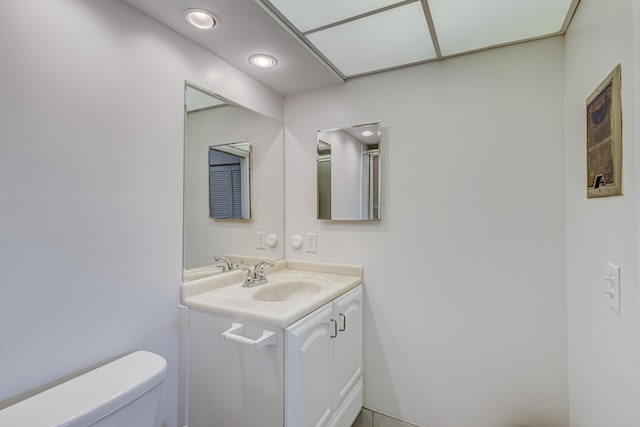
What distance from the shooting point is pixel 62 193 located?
3.39ft

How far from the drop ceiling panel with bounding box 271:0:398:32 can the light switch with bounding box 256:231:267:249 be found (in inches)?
49.7

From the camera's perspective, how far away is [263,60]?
1.66m

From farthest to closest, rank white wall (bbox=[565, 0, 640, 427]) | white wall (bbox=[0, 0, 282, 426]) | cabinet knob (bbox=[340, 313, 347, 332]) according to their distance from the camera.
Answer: cabinet knob (bbox=[340, 313, 347, 332])
white wall (bbox=[0, 0, 282, 426])
white wall (bbox=[565, 0, 640, 427])

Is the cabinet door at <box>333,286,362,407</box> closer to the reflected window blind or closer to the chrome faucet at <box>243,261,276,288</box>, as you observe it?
the chrome faucet at <box>243,261,276,288</box>

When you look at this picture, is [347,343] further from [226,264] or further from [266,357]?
[226,264]

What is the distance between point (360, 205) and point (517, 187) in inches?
33.4

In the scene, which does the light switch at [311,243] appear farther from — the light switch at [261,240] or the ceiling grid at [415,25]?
the ceiling grid at [415,25]

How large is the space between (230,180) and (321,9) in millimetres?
1049

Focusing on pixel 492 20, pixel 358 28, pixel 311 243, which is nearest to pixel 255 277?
pixel 311 243

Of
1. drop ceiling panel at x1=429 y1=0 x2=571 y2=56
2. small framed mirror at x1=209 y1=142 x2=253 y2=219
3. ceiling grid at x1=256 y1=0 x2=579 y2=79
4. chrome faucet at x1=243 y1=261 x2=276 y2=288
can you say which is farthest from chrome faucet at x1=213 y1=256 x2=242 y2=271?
drop ceiling panel at x1=429 y1=0 x2=571 y2=56

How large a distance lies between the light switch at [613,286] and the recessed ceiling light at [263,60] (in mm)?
1736

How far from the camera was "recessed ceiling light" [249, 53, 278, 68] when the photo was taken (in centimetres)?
162

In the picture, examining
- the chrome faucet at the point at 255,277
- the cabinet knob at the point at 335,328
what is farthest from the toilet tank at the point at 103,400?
the cabinet knob at the point at 335,328

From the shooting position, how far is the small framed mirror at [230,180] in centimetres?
169
